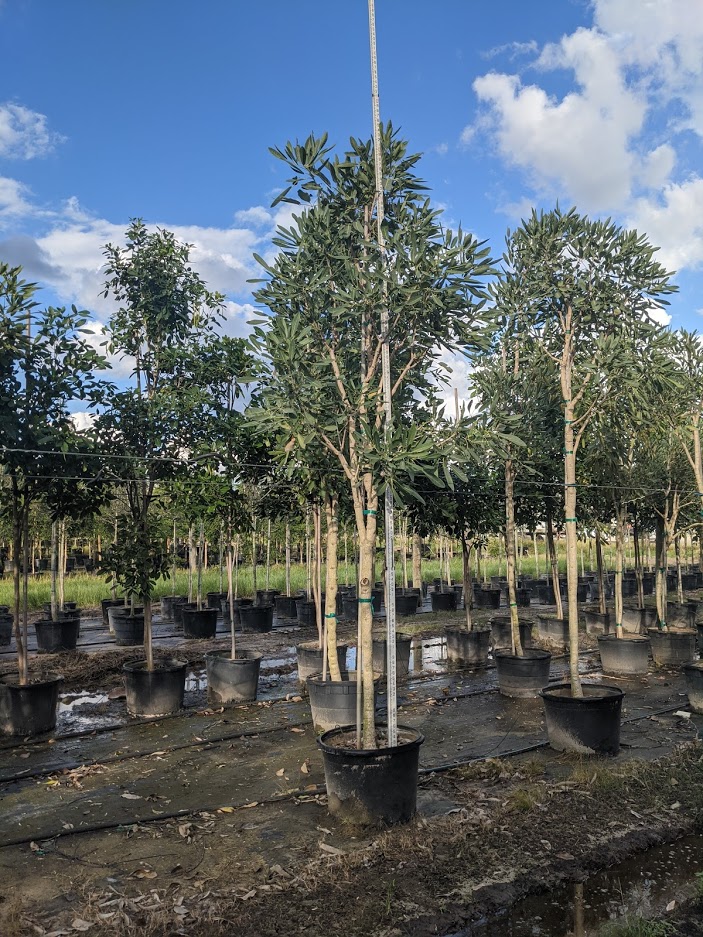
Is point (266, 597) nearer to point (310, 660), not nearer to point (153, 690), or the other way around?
point (310, 660)

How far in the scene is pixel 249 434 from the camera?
29.7 ft

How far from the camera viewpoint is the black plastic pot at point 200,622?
54.6ft

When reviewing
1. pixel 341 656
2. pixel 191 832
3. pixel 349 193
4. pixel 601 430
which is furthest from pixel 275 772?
pixel 601 430

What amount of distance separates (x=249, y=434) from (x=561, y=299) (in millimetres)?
3991

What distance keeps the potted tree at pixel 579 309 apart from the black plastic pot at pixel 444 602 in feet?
46.7

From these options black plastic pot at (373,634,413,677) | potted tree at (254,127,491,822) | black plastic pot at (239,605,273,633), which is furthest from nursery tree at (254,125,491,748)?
black plastic pot at (239,605,273,633)

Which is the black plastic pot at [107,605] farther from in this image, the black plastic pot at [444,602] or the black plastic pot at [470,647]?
the black plastic pot at [470,647]

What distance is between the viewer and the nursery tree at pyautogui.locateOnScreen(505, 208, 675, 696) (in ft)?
24.2

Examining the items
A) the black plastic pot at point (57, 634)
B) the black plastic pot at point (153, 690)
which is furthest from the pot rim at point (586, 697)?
the black plastic pot at point (57, 634)

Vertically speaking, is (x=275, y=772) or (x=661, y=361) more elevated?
(x=661, y=361)

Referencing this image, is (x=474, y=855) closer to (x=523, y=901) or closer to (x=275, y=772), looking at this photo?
(x=523, y=901)

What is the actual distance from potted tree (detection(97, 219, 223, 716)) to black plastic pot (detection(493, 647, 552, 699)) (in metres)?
4.33

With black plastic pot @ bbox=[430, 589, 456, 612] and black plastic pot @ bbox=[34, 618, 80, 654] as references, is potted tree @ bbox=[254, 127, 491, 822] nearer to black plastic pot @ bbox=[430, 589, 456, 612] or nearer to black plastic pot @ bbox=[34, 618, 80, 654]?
black plastic pot @ bbox=[34, 618, 80, 654]

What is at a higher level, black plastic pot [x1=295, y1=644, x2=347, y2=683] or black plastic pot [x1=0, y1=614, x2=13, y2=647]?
black plastic pot [x1=295, y1=644, x2=347, y2=683]
